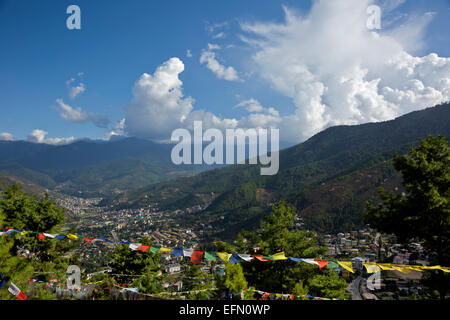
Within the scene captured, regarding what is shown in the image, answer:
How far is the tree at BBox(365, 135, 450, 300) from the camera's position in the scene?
8648 millimetres

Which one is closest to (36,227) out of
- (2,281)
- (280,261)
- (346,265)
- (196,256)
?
(2,281)

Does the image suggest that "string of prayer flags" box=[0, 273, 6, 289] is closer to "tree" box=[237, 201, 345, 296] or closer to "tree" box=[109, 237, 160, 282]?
"tree" box=[237, 201, 345, 296]

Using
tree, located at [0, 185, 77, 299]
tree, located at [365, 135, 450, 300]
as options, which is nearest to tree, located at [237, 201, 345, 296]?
tree, located at [365, 135, 450, 300]

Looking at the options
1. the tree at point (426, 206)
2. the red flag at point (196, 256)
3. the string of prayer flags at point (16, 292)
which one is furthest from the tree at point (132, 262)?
the tree at point (426, 206)

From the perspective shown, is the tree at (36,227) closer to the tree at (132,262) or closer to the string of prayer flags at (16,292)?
the tree at (132,262)

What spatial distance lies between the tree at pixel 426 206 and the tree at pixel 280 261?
187 inches

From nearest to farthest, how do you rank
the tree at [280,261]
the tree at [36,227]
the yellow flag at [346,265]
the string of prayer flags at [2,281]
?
the string of prayer flags at [2,281] < the yellow flag at [346,265] < the tree at [280,261] < the tree at [36,227]

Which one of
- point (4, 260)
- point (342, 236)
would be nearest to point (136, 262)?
point (4, 260)

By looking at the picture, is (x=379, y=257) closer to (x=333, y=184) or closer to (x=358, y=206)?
(x=358, y=206)

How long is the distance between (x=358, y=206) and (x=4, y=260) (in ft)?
489

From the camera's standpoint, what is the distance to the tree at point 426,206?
8648 mm

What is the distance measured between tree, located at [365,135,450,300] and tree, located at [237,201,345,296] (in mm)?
4756

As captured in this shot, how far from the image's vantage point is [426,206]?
884 cm

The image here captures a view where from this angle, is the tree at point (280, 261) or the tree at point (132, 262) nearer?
the tree at point (280, 261)
